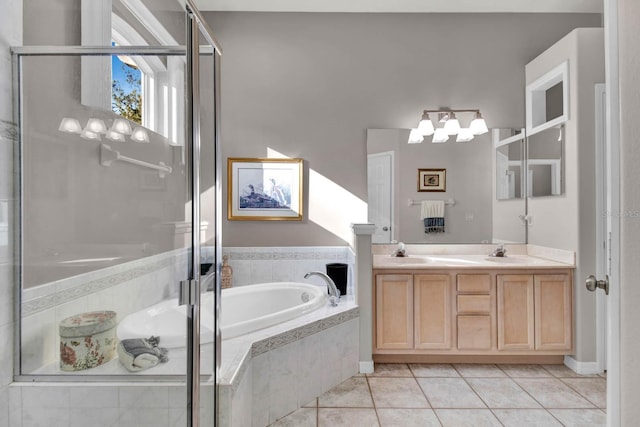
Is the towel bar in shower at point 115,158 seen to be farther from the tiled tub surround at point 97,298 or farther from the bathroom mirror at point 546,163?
the bathroom mirror at point 546,163

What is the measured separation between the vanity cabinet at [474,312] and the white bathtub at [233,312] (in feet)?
1.87

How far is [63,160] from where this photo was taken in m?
0.98

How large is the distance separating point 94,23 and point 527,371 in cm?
321

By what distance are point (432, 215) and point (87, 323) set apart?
283 centimetres

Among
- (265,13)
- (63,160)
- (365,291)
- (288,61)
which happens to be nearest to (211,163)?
(63,160)

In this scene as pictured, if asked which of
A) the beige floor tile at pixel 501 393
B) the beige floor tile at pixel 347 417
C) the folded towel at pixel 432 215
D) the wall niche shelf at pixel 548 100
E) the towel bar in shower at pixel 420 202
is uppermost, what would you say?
the wall niche shelf at pixel 548 100

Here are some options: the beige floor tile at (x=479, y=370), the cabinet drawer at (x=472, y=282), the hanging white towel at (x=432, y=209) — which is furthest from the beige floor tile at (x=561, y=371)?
the hanging white towel at (x=432, y=209)

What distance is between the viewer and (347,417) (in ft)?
6.93

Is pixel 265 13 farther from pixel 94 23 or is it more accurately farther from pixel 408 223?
pixel 94 23

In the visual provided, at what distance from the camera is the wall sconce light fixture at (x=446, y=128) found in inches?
127

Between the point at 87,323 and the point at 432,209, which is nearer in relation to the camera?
the point at 87,323

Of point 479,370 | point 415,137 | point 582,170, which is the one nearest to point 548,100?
point 582,170

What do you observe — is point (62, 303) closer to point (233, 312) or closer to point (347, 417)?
point (347, 417)

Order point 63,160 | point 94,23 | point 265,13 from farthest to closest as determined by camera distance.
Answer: point 265,13, point 94,23, point 63,160
